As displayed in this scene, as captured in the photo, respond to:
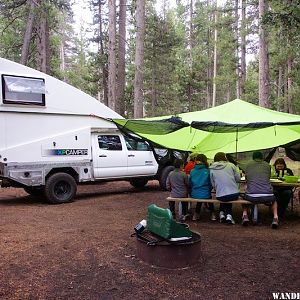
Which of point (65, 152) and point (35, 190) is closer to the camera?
point (65, 152)

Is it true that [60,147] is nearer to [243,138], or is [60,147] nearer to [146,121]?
[146,121]

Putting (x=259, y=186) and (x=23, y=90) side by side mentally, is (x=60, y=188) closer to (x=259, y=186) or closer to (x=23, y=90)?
(x=23, y=90)

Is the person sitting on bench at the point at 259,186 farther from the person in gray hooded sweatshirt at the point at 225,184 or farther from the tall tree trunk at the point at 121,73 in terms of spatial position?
the tall tree trunk at the point at 121,73

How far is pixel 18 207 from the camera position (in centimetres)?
925

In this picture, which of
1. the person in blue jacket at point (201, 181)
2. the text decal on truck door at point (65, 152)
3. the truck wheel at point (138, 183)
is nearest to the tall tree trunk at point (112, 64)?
the truck wheel at point (138, 183)

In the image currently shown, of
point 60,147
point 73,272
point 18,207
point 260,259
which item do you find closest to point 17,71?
point 60,147

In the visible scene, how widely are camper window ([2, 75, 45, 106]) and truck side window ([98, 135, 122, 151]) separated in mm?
1944

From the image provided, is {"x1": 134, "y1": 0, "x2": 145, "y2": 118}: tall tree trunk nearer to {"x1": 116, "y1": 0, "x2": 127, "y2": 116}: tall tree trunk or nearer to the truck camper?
{"x1": 116, "y1": 0, "x2": 127, "y2": 116}: tall tree trunk

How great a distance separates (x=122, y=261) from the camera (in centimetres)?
504

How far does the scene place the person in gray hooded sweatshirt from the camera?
7.35 m

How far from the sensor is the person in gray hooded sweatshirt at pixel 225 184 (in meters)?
7.35

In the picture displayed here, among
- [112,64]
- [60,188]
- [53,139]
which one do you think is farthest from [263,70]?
[60,188]

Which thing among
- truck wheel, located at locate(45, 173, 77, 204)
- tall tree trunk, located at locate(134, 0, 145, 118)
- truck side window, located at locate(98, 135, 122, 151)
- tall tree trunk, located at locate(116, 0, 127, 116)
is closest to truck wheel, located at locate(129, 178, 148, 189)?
truck side window, located at locate(98, 135, 122, 151)

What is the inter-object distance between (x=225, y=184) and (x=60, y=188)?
4.47 metres
